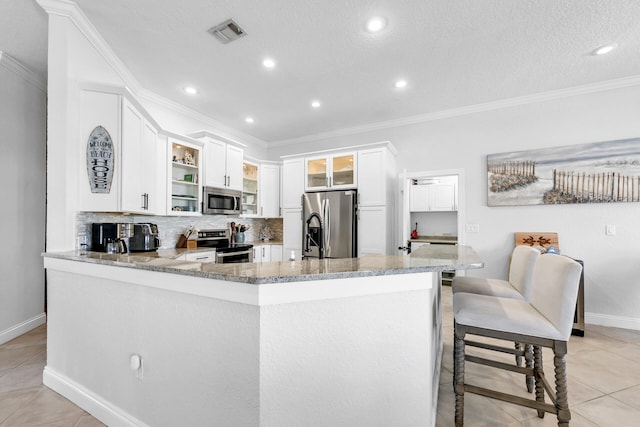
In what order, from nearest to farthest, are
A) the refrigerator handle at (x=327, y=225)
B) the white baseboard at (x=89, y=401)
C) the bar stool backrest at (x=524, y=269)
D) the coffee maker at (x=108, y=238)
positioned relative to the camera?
the white baseboard at (x=89, y=401) → the bar stool backrest at (x=524, y=269) → the coffee maker at (x=108, y=238) → the refrigerator handle at (x=327, y=225)

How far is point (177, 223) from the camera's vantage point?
156 inches

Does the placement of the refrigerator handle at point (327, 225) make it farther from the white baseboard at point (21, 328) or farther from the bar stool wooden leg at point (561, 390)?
the white baseboard at point (21, 328)

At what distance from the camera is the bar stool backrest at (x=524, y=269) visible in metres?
1.88

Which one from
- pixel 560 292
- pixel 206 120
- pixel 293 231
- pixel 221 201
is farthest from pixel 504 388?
pixel 206 120

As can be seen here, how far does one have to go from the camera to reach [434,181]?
6.07 meters

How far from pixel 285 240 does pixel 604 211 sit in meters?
4.21

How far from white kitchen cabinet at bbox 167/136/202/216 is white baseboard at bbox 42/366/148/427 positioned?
192 cm

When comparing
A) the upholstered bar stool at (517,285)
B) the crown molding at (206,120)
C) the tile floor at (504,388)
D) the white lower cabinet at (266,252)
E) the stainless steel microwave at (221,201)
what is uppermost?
the crown molding at (206,120)

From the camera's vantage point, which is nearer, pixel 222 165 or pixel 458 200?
pixel 458 200

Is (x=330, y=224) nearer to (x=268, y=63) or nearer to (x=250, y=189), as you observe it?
(x=250, y=189)

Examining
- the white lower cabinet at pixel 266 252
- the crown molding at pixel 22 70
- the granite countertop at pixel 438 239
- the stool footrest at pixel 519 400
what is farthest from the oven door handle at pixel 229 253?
the granite countertop at pixel 438 239

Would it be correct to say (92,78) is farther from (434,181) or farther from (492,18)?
(434,181)

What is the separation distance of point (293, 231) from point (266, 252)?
24.9 inches

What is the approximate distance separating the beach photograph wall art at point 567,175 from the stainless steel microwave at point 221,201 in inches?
144
